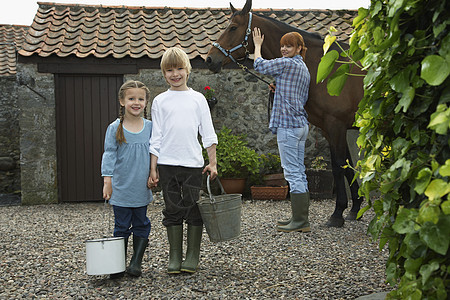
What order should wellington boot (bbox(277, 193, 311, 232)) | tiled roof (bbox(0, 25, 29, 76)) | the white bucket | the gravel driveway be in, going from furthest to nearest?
tiled roof (bbox(0, 25, 29, 76)) < wellington boot (bbox(277, 193, 311, 232)) < the white bucket < the gravel driveway

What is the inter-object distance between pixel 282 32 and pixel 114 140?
2508 mm

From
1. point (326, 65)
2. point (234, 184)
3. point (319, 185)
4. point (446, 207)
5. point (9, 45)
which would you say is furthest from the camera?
point (9, 45)

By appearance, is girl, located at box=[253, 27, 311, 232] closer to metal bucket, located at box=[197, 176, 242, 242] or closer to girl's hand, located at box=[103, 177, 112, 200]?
metal bucket, located at box=[197, 176, 242, 242]

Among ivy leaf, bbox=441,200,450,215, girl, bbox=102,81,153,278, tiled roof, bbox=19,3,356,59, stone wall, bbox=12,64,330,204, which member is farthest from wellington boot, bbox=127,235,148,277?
tiled roof, bbox=19,3,356,59

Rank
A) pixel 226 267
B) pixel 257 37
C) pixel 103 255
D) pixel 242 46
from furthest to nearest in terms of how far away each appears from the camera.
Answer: pixel 242 46, pixel 257 37, pixel 226 267, pixel 103 255

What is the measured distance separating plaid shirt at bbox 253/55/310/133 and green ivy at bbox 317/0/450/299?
2561 mm

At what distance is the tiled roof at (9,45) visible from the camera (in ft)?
35.5

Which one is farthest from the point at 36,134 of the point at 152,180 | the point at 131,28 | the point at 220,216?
the point at 220,216

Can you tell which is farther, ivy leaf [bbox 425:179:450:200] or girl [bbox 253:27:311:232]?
girl [bbox 253:27:311:232]

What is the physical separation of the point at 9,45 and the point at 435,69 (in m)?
12.8

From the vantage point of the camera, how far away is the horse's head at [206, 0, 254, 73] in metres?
4.88

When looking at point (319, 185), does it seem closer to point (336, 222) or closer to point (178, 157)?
point (336, 222)

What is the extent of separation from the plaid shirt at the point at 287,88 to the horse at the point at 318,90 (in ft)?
1.08

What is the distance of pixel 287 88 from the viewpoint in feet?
14.1
